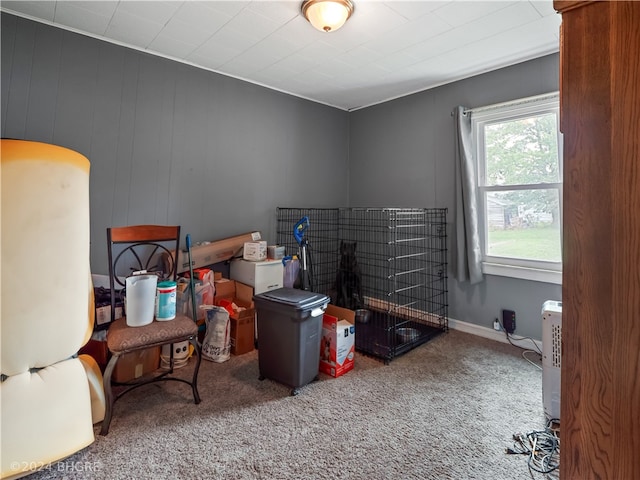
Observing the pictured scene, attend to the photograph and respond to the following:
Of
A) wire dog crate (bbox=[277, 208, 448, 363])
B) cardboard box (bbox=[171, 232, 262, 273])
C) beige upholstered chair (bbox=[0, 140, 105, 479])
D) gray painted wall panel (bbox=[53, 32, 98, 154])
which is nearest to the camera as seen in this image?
beige upholstered chair (bbox=[0, 140, 105, 479])

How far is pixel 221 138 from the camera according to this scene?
10.2 feet

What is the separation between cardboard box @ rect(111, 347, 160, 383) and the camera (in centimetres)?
207

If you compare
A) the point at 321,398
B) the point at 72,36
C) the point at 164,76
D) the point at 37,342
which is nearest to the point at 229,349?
the point at 321,398

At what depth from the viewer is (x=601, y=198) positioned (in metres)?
0.72

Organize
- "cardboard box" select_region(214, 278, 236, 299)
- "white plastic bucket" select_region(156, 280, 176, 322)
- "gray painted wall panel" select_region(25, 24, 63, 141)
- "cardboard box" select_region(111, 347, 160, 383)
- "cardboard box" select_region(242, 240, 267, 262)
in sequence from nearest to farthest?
1. "white plastic bucket" select_region(156, 280, 176, 322)
2. "cardboard box" select_region(111, 347, 160, 383)
3. "gray painted wall panel" select_region(25, 24, 63, 141)
4. "cardboard box" select_region(214, 278, 236, 299)
5. "cardboard box" select_region(242, 240, 267, 262)

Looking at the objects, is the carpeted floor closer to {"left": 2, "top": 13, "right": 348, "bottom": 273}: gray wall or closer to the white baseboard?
the white baseboard

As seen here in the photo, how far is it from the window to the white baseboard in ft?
1.83

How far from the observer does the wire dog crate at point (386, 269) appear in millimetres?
3088

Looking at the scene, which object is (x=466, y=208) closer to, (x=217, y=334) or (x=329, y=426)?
(x=329, y=426)

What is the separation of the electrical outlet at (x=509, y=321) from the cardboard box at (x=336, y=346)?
1.54 meters

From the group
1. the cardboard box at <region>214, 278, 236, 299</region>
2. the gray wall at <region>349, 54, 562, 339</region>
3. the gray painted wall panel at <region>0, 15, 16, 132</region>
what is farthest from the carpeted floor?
the gray painted wall panel at <region>0, 15, 16, 132</region>

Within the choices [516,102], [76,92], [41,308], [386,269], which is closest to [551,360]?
[386,269]

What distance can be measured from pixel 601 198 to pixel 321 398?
69.8 inches

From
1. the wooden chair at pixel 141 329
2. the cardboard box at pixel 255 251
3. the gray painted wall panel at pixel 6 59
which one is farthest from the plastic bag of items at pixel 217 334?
the gray painted wall panel at pixel 6 59
